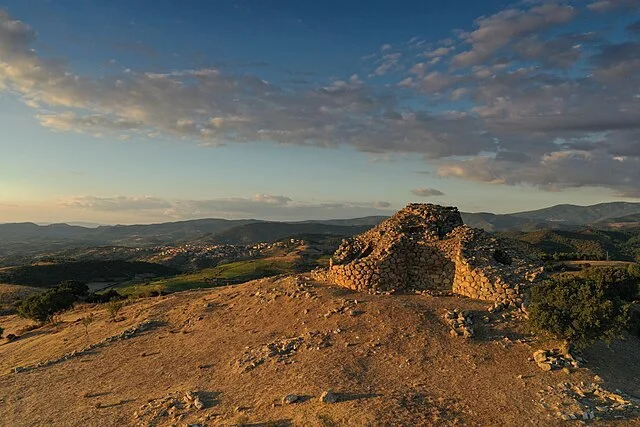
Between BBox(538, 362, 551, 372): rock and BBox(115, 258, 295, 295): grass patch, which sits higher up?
BBox(538, 362, 551, 372): rock

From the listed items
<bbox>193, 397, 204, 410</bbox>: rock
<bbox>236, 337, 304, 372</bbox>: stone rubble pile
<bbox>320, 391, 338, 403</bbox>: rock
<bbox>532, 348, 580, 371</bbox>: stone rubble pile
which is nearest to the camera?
<bbox>320, 391, 338, 403</bbox>: rock

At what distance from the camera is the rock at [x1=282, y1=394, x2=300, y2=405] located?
44.8 feet

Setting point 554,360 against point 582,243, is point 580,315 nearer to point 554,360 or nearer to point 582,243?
point 554,360

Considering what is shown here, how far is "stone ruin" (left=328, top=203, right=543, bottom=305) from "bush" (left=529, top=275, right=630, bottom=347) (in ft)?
11.2

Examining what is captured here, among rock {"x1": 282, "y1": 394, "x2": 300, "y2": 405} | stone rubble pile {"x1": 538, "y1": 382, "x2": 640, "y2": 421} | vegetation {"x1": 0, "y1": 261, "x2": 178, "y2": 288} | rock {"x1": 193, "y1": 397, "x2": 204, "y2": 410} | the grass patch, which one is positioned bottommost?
vegetation {"x1": 0, "y1": 261, "x2": 178, "y2": 288}

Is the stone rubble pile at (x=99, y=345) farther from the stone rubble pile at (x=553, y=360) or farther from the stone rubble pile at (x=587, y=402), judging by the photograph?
the stone rubble pile at (x=587, y=402)

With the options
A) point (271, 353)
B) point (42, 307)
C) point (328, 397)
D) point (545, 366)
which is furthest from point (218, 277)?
point (545, 366)

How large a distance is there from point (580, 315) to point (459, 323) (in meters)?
4.41

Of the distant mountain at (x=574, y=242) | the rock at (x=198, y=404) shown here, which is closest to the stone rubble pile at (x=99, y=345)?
the rock at (x=198, y=404)

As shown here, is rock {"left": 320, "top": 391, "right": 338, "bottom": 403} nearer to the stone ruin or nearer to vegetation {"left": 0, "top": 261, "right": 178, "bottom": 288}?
the stone ruin

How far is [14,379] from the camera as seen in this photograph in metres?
19.7

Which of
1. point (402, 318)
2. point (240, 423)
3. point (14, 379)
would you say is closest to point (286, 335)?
point (402, 318)

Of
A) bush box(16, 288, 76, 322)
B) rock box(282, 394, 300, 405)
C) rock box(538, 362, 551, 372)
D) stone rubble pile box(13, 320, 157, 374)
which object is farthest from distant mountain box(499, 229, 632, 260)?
rock box(282, 394, 300, 405)

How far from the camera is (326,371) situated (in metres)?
15.4
